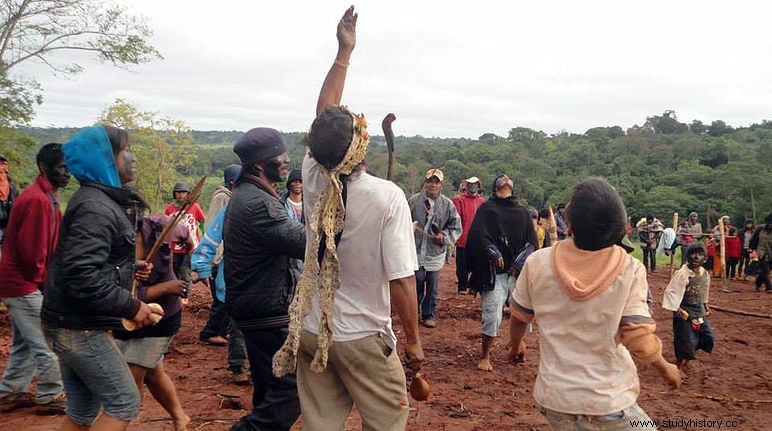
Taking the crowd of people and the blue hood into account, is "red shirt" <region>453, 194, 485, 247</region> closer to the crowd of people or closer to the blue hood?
Result: the crowd of people

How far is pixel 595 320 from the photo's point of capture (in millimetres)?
2309

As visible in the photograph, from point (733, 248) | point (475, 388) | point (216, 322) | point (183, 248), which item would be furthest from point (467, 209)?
point (733, 248)

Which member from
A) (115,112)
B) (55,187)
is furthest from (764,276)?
(115,112)

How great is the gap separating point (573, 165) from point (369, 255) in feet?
169

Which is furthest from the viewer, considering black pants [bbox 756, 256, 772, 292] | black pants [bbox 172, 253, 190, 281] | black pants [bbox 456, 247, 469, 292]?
black pants [bbox 756, 256, 772, 292]

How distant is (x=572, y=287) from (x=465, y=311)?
7.14 meters

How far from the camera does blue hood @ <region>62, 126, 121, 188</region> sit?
2.78 metres

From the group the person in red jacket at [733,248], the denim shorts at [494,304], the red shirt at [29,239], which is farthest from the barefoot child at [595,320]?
the person in red jacket at [733,248]

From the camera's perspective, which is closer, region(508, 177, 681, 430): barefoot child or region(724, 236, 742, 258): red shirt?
region(508, 177, 681, 430): barefoot child

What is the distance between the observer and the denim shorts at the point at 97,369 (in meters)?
2.73

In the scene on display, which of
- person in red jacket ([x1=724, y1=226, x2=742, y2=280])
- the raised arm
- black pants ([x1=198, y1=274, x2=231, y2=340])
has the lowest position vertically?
person in red jacket ([x1=724, y1=226, x2=742, y2=280])

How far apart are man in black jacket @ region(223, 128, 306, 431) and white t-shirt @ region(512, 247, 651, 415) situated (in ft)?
3.95

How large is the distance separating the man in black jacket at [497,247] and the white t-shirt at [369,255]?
360 cm

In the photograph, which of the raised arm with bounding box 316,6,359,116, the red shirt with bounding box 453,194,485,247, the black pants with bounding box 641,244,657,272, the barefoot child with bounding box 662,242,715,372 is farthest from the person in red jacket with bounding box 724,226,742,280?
the raised arm with bounding box 316,6,359,116
